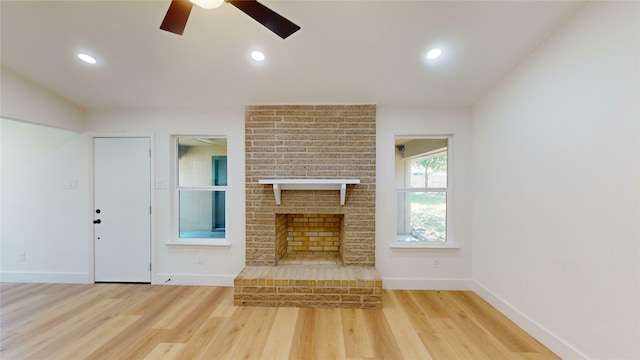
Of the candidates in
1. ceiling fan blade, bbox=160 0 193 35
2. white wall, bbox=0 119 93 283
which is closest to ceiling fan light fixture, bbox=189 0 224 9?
ceiling fan blade, bbox=160 0 193 35

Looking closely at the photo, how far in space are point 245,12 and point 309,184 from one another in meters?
1.96

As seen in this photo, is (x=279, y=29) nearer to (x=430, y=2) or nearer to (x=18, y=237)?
(x=430, y=2)

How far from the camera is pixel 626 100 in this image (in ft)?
5.18

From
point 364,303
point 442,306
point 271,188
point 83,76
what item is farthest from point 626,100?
point 83,76

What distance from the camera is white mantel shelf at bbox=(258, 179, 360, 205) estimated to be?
3004mm

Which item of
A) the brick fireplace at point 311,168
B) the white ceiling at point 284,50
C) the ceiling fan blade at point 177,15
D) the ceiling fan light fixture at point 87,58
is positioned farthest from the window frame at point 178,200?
the ceiling fan blade at point 177,15

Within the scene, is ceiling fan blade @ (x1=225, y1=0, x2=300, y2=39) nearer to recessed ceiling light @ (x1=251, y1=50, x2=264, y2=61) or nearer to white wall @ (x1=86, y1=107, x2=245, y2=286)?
recessed ceiling light @ (x1=251, y1=50, x2=264, y2=61)

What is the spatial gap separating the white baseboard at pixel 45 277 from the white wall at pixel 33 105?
1982 millimetres

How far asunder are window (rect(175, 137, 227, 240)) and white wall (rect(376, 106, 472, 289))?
7.16 feet

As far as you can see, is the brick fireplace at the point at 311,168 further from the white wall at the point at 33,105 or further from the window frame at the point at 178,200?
the white wall at the point at 33,105

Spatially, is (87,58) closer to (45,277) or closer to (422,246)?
(45,277)

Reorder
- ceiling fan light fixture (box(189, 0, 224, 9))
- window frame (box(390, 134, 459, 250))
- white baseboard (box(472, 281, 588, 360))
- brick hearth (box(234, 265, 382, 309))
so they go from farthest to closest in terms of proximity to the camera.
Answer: window frame (box(390, 134, 459, 250)) < brick hearth (box(234, 265, 382, 309)) < white baseboard (box(472, 281, 588, 360)) < ceiling fan light fixture (box(189, 0, 224, 9))

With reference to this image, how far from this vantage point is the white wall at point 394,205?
3.27 metres

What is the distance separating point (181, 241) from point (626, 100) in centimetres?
445
